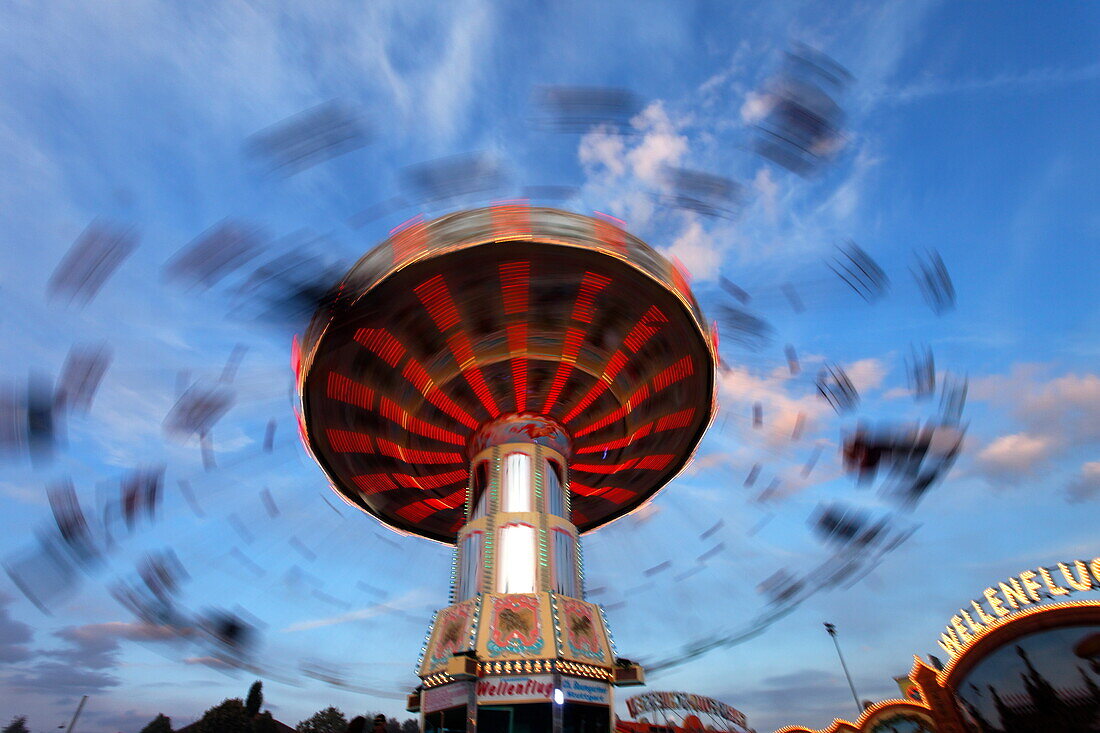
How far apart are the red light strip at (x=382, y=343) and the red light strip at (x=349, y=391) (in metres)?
1.38

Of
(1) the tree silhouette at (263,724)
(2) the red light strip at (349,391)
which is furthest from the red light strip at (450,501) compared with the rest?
(1) the tree silhouette at (263,724)

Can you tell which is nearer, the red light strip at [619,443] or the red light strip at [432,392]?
the red light strip at [432,392]

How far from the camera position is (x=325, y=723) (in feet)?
235

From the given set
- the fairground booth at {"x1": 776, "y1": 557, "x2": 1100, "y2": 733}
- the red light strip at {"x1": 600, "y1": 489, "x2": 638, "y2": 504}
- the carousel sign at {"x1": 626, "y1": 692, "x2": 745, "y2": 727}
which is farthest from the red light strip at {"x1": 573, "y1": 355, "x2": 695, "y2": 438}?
the carousel sign at {"x1": 626, "y1": 692, "x2": 745, "y2": 727}

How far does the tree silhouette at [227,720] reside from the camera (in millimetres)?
48750

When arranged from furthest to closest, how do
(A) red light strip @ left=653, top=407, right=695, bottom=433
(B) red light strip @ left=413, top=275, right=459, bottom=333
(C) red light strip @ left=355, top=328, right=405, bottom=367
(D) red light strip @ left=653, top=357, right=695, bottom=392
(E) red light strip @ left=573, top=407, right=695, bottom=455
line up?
(E) red light strip @ left=573, top=407, right=695, bottom=455
(A) red light strip @ left=653, top=407, right=695, bottom=433
(D) red light strip @ left=653, top=357, right=695, bottom=392
(C) red light strip @ left=355, top=328, right=405, bottom=367
(B) red light strip @ left=413, top=275, right=459, bottom=333

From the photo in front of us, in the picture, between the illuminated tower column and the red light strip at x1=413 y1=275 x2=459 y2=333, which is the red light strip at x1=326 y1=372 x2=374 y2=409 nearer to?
the red light strip at x1=413 y1=275 x2=459 y2=333

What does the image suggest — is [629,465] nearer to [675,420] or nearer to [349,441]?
[675,420]

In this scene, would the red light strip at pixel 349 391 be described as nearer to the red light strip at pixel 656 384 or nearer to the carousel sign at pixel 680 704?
the red light strip at pixel 656 384

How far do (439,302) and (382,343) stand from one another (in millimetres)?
2348

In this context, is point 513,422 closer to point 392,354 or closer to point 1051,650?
point 392,354

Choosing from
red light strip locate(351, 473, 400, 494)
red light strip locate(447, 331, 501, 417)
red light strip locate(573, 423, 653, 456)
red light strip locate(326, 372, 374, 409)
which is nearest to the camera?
red light strip locate(326, 372, 374, 409)

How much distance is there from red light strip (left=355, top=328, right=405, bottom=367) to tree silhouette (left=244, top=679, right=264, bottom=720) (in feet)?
158

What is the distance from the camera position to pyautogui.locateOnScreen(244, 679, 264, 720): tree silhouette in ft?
169
